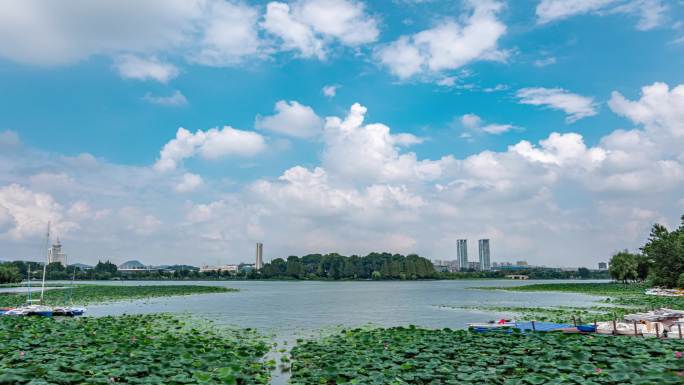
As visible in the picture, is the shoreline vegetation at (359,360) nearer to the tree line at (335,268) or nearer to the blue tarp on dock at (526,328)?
the blue tarp on dock at (526,328)

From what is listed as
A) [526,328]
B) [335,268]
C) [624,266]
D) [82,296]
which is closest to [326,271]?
[335,268]

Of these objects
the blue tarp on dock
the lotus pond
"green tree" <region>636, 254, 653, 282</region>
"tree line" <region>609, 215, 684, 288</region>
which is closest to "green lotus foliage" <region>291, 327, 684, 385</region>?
the blue tarp on dock

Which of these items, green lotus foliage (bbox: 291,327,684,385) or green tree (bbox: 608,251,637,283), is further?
green tree (bbox: 608,251,637,283)

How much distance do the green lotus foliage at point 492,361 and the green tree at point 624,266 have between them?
7830cm

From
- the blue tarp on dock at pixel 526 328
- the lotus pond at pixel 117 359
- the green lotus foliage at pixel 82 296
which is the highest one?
the lotus pond at pixel 117 359

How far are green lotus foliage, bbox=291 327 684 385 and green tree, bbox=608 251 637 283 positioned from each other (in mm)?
78301

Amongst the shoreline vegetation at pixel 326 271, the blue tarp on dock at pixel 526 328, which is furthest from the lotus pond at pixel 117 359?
the shoreline vegetation at pixel 326 271

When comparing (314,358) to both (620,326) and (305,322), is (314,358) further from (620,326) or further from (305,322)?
(305,322)

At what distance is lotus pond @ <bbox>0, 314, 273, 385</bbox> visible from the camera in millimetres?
12156

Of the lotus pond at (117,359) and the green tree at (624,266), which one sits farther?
the green tree at (624,266)

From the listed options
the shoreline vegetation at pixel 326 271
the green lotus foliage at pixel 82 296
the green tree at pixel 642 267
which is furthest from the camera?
the shoreline vegetation at pixel 326 271

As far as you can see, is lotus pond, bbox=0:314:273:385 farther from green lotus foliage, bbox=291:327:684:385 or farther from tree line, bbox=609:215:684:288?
tree line, bbox=609:215:684:288

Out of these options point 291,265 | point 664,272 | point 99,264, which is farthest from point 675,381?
point 99,264

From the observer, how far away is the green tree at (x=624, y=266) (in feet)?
276
